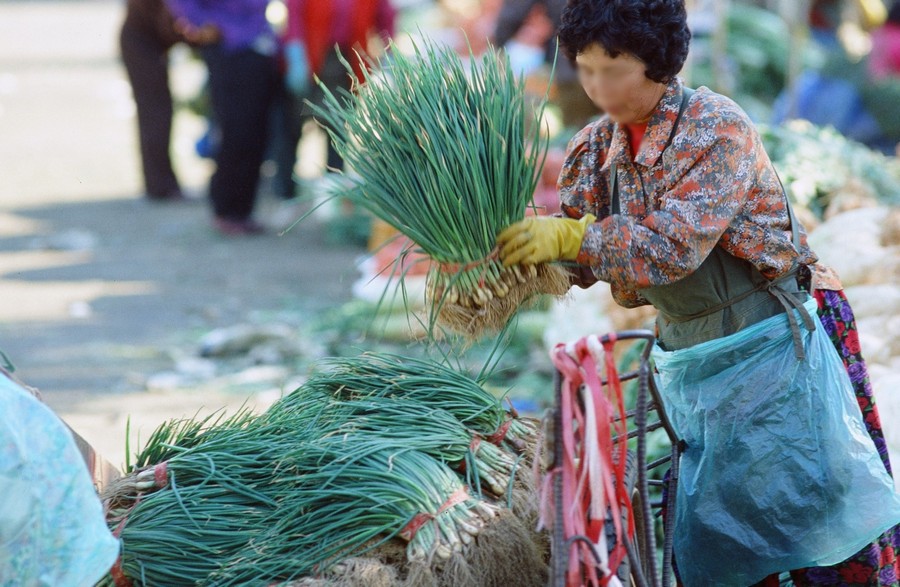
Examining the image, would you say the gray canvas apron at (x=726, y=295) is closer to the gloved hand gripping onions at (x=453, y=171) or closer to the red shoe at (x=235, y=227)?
the gloved hand gripping onions at (x=453, y=171)

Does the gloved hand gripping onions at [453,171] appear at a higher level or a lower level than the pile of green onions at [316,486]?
higher

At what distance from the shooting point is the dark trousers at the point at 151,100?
8.15 meters

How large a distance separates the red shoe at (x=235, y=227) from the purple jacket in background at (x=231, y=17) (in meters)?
1.26

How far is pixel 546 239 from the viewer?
200 centimetres

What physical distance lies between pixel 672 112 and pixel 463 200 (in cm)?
46

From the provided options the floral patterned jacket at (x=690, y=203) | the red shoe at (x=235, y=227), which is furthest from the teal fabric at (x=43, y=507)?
the red shoe at (x=235, y=227)

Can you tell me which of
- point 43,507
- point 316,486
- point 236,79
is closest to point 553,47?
point 236,79

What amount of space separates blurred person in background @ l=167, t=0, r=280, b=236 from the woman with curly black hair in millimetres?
5319

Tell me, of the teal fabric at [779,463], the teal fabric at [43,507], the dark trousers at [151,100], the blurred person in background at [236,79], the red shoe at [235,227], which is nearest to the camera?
the teal fabric at [43,507]

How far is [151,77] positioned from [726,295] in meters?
6.99

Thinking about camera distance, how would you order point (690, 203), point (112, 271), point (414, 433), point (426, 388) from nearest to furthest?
point (690, 203), point (414, 433), point (426, 388), point (112, 271)

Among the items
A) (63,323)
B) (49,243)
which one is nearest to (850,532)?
(63,323)

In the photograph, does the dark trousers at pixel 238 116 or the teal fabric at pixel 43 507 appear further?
the dark trousers at pixel 238 116

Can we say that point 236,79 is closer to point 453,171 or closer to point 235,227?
point 235,227
